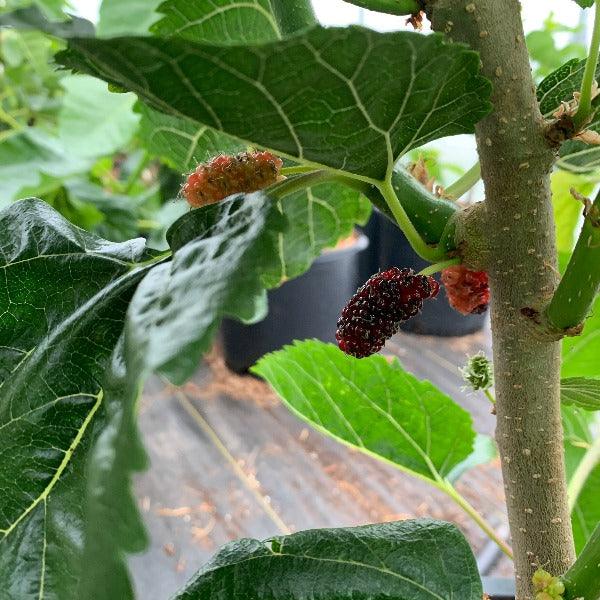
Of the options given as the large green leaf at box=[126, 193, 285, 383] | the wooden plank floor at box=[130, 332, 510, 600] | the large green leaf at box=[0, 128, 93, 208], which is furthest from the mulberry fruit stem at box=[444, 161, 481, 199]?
the large green leaf at box=[0, 128, 93, 208]

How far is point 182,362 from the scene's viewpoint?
5.7 inches

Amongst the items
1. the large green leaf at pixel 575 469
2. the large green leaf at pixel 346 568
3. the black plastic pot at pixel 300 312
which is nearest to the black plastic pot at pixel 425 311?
the black plastic pot at pixel 300 312

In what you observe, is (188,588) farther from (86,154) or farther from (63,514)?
(86,154)

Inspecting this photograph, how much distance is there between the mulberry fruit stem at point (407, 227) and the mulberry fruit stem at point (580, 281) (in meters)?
0.05

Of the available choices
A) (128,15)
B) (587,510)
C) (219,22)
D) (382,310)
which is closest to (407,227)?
(382,310)

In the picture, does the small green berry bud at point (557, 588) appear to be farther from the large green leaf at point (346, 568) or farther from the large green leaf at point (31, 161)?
the large green leaf at point (31, 161)

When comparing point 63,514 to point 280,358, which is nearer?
point 63,514

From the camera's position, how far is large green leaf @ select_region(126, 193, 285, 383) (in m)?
0.15

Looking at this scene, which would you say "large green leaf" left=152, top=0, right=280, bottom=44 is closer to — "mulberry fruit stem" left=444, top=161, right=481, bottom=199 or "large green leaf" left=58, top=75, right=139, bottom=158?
"mulberry fruit stem" left=444, top=161, right=481, bottom=199

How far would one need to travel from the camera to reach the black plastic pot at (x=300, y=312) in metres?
1.32

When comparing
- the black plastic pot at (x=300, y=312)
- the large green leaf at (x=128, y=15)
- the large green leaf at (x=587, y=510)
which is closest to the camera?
the large green leaf at (x=587, y=510)

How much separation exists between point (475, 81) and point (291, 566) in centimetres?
22

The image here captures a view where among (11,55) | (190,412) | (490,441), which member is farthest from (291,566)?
(11,55)

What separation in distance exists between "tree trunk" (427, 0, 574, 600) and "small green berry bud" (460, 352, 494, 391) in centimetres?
7
